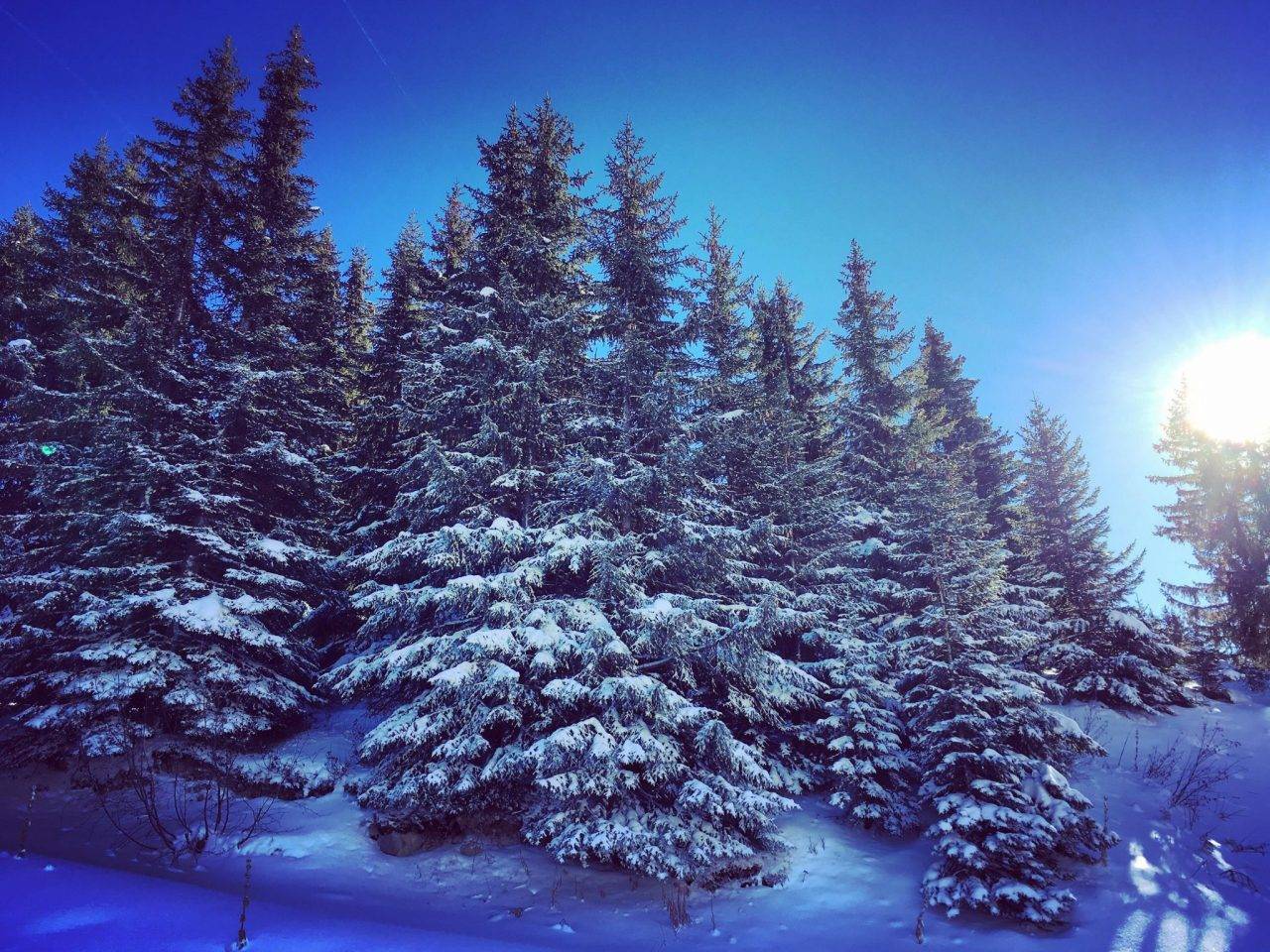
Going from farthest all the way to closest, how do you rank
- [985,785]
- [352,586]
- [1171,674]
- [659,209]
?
1. [1171,674]
2. [659,209]
3. [352,586]
4. [985,785]

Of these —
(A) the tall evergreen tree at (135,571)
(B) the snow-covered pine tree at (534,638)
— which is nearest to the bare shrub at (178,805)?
(A) the tall evergreen tree at (135,571)

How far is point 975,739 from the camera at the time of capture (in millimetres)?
9672

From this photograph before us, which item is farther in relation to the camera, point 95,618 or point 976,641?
point 976,641

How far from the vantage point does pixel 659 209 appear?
14703mm

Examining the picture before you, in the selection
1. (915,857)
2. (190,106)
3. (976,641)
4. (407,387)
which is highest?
(190,106)

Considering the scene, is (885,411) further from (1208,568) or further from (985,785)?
(1208,568)

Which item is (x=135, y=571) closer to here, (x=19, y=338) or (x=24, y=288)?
(x=19, y=338)

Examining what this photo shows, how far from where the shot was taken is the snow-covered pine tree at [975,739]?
8133 mm

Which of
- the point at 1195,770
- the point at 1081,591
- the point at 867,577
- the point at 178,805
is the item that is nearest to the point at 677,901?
the point at 178,805

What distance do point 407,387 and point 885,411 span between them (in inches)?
621

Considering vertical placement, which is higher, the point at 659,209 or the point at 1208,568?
the point at 659,209

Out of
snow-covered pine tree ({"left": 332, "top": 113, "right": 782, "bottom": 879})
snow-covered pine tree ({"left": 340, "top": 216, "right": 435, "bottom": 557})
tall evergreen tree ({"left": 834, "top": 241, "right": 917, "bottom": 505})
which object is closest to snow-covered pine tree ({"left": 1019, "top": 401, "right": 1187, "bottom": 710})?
tall evergreen tree ({"left": 834, "top": 241, "right": 917, "bottom": 505})

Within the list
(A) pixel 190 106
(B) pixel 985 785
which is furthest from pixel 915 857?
(A) pixel 190 106

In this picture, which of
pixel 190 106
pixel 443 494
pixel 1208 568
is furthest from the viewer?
pixel 1208 568
